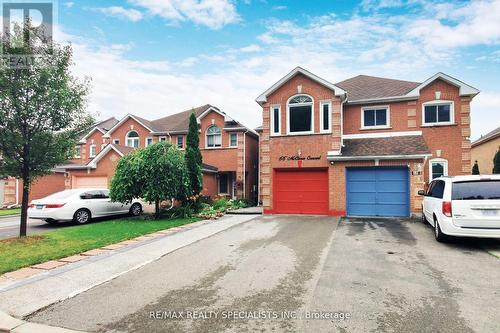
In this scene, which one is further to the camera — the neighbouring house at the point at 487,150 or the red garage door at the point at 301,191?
the neighbouring house at the point at 487,150

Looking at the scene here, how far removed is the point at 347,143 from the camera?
15070 mm

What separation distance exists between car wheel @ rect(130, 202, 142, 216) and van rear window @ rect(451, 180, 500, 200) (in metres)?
13.8

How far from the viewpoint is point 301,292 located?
4676mm

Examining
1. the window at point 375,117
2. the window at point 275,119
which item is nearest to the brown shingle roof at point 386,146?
the window at point 375,117

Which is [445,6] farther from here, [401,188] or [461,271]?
[461,271]

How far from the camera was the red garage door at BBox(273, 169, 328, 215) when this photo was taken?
14.1 m

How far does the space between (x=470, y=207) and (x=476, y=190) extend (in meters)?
0.52

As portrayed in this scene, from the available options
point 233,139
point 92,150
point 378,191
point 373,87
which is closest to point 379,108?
point 373,87

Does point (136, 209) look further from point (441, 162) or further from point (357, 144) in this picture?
point (441, 162)

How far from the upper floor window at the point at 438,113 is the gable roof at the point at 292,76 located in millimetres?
5477

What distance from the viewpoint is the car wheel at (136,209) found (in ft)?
50.2

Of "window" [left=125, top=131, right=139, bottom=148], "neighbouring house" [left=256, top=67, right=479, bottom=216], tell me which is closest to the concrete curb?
"neighbouring house" [left=256, top=67, right=479, bottom=216]

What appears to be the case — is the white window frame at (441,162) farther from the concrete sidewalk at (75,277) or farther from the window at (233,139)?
the concrete sidewalk at (75,277)

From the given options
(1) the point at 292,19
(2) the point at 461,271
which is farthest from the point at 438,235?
(1) the point at 292,19
